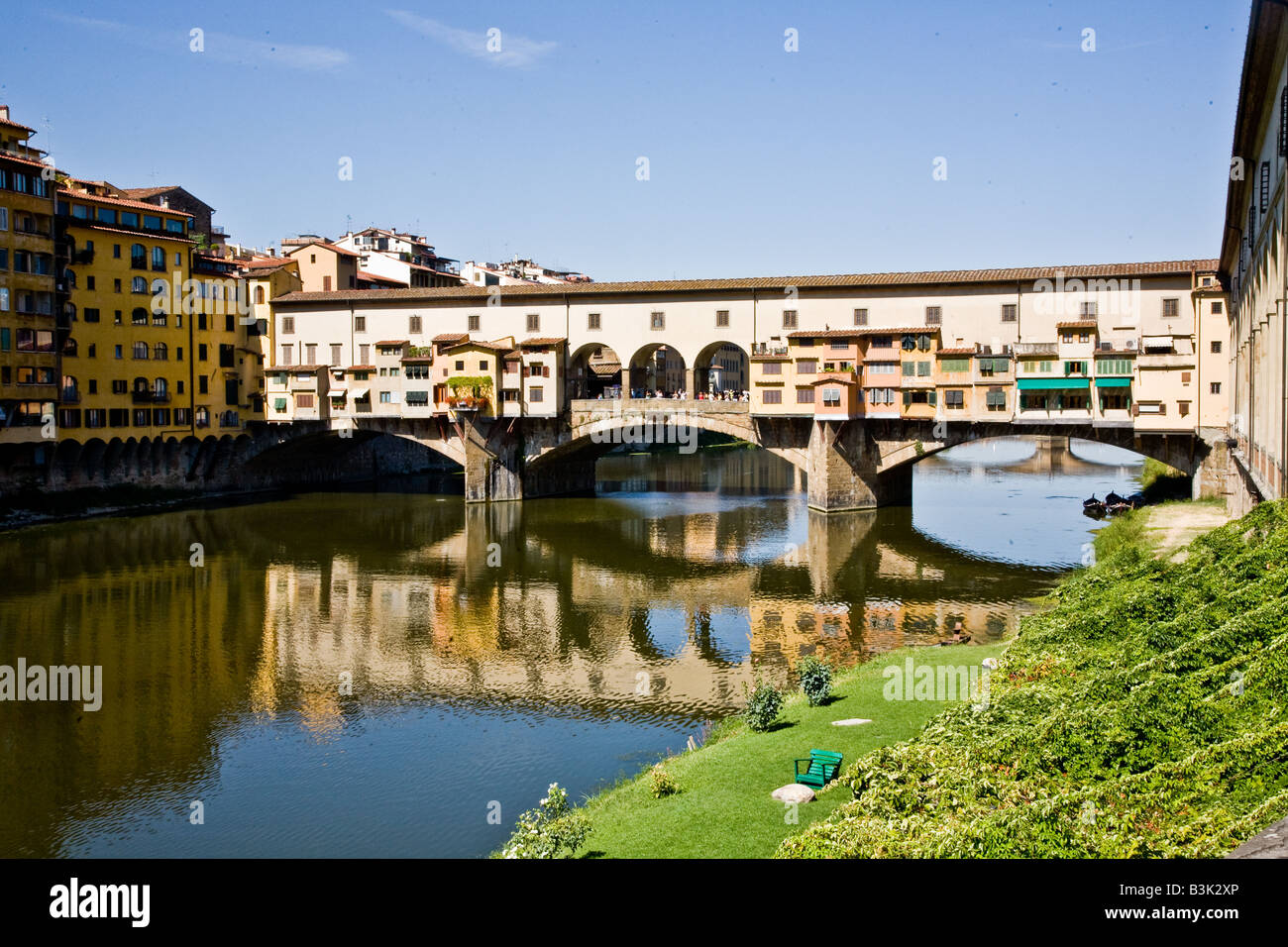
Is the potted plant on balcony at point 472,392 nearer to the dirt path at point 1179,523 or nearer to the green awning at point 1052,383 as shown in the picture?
the green awning at point 1052,383

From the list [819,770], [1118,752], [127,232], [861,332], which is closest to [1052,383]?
[861,332]

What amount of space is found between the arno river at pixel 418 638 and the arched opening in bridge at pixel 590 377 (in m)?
7.07

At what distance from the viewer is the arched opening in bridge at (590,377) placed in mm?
62062

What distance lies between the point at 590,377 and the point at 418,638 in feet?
134

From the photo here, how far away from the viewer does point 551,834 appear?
13.8 m

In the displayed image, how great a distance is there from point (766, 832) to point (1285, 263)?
553 inches

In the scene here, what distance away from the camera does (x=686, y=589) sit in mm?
38250

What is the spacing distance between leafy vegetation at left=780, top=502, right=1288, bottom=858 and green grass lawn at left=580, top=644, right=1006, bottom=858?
1.44 meters

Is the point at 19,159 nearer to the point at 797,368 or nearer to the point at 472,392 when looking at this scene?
the point at 472,392

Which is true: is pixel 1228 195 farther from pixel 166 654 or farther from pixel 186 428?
pixel 186 428

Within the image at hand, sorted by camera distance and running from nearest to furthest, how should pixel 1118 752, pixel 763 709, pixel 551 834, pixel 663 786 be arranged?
pixel 1118 752, pixel 551 834, pixel 663 786, pixel 763 709

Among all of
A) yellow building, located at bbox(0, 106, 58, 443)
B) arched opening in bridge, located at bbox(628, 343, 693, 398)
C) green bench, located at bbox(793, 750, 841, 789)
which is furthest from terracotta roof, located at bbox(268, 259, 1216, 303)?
green bench, located at bbox(793, 750, 841, 789)
